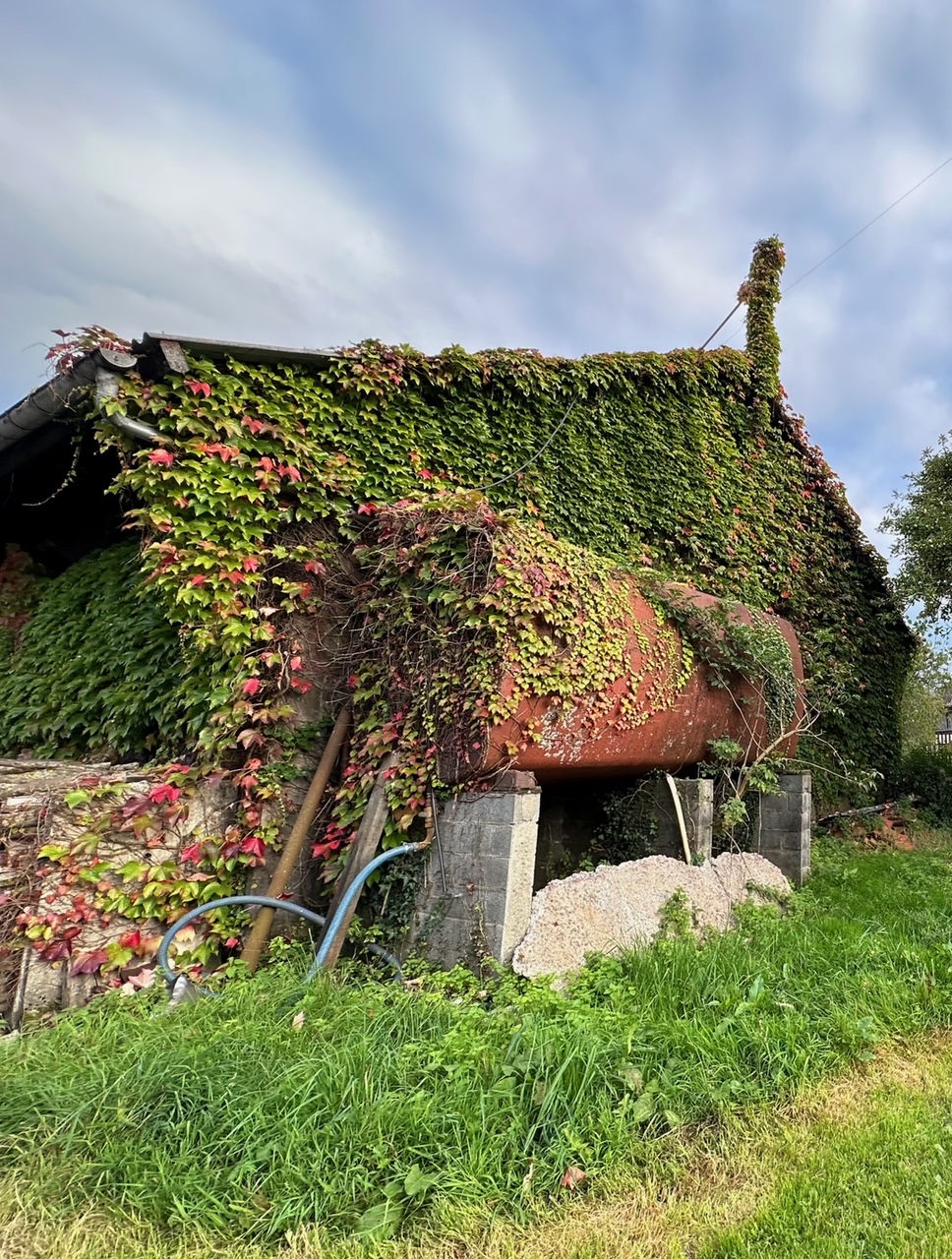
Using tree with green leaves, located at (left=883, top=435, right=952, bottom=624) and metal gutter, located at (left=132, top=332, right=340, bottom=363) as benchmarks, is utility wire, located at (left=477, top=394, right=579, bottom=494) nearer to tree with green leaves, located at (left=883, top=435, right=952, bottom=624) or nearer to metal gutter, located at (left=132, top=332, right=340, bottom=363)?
metal gutter, located at (left=132, top=332, right=340, bottom=363)

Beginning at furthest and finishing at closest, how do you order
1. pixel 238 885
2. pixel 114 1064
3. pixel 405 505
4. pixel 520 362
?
pixel 520 362, pixel 405 505, pixel 238 885, pixel 114 1064

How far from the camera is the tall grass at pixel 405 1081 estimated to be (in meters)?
2.17

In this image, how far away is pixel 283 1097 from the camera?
7.95 feet

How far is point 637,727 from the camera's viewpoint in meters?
4.97

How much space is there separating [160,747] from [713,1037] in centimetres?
395

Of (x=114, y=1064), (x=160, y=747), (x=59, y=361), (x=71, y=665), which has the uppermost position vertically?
(x=59, y=361)

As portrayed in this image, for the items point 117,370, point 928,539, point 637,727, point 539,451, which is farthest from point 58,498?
point 928,539

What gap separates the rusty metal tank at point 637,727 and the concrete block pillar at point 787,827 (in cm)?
37

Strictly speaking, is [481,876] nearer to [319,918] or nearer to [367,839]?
[367,839]

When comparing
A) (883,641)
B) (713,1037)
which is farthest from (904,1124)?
(883,641)

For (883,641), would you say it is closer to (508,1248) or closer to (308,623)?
(308,623)

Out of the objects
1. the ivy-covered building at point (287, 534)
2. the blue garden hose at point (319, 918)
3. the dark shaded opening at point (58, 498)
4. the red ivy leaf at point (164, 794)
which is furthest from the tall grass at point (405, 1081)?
the dark shaded opening at point (58, 498)

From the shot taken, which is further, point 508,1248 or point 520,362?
point 520,362

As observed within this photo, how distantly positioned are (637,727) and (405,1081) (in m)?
2.93
